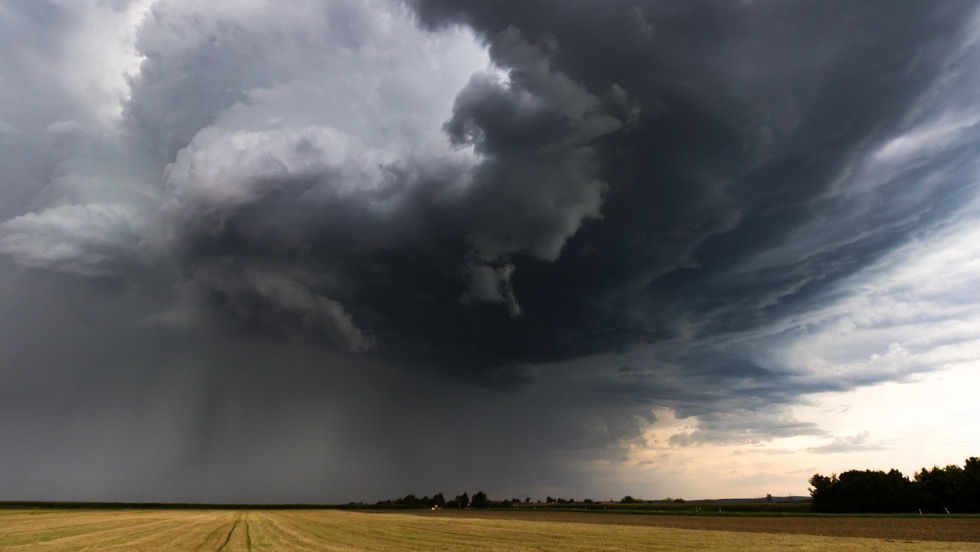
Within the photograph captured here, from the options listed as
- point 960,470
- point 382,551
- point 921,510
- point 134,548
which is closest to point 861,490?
point 921,510

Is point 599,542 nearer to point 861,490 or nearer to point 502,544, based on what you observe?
point 502,544

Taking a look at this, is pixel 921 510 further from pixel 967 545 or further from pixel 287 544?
pixel 287 544

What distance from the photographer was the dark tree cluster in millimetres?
84812

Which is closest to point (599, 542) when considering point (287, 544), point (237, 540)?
point (287, 544)

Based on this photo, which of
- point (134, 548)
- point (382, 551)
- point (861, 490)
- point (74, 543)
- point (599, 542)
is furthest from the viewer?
point (861, 490)

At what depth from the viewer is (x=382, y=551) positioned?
35.0m

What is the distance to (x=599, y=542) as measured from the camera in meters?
40.6

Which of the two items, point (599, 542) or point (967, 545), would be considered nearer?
point (967, 545)

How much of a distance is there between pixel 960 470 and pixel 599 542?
279ft

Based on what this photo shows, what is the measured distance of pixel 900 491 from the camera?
93.6 meters

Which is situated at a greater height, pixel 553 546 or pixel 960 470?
pixel 960 470

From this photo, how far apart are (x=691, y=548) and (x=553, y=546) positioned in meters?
9.67

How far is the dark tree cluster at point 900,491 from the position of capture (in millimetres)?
84812

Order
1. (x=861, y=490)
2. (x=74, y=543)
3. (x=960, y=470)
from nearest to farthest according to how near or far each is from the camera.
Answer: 1. (x=74, y=543)
2. (x=960, y=470)
3. (x=861, y=490)
